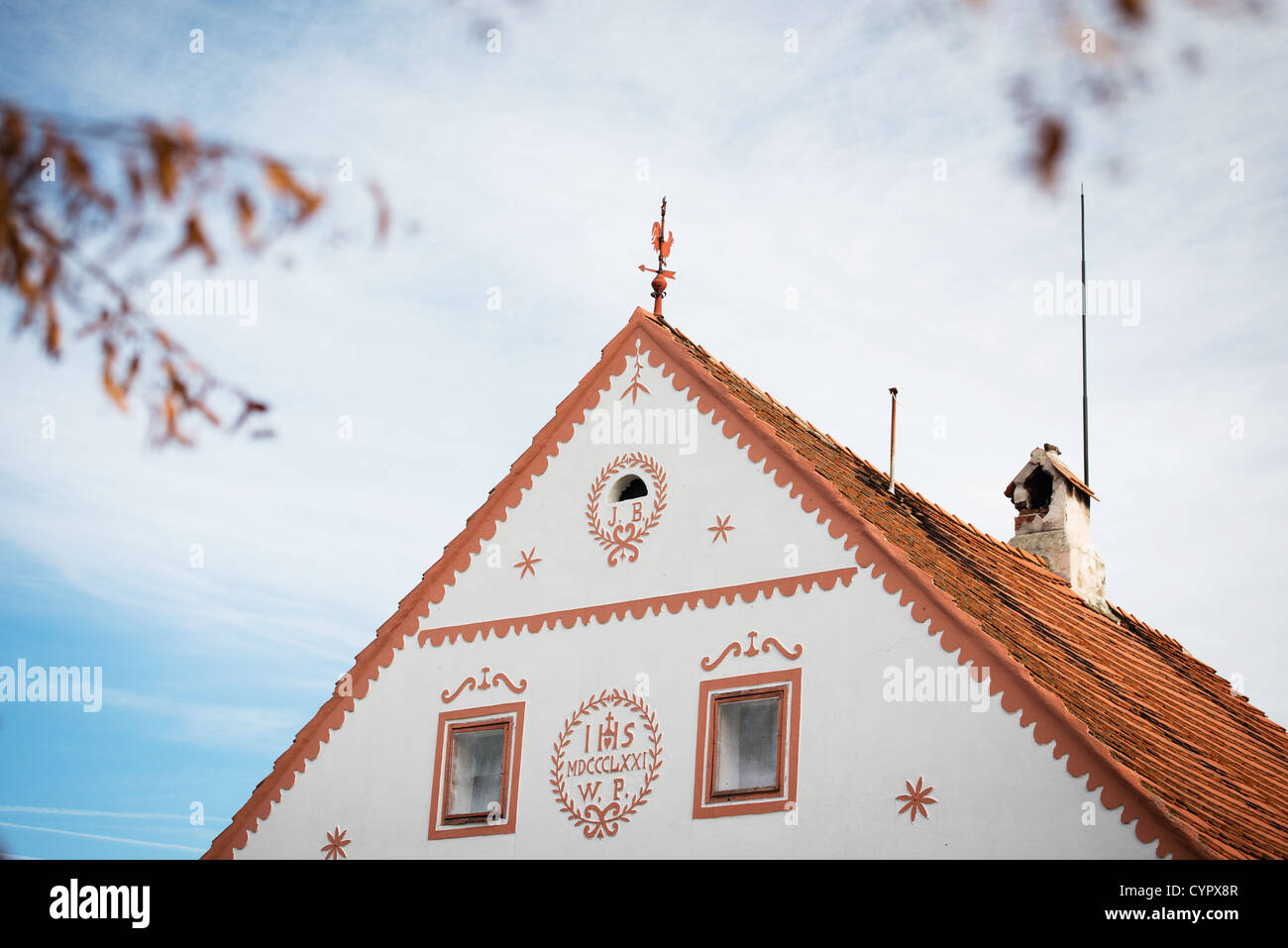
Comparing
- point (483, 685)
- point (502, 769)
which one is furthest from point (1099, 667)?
point (483, 685)

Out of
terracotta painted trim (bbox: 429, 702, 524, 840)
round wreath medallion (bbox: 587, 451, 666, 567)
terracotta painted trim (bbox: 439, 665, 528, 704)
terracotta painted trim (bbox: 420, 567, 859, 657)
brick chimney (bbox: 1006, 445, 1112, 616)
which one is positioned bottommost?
terracotta painted trim (bbox: 429, 702, 524, 840)

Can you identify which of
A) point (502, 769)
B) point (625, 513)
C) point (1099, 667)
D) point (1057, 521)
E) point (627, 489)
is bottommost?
point (502, 769)

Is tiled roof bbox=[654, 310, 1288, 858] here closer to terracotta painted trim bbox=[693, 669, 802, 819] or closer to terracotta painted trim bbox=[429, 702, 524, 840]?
terracotta painted trim bbox=[693, 669, 802, 819]

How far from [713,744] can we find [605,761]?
107 centimetres

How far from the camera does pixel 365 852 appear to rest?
52.0ft

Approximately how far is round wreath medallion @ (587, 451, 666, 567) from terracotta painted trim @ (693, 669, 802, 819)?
171 cm

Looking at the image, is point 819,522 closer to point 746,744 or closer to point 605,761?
point 746,744

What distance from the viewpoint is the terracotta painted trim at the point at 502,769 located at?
1520 cm

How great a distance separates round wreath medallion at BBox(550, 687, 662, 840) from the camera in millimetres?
14492

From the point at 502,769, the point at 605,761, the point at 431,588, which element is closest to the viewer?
the point at 605,761

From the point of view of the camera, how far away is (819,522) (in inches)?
573

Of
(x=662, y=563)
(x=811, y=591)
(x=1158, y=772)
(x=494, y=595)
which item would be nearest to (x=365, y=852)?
(x=494, y=595)

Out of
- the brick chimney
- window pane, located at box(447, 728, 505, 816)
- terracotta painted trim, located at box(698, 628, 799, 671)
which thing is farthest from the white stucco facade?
the brick chimney

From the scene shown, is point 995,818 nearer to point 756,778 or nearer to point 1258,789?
point 756,778
